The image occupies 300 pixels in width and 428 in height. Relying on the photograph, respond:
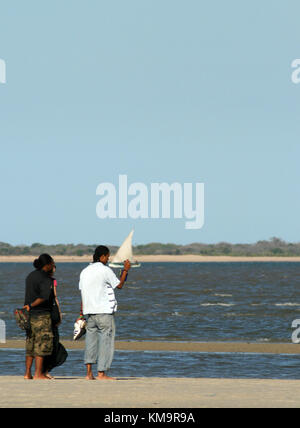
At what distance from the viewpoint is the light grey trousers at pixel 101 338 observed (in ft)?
48.9

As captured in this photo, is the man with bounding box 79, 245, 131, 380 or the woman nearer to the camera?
the man with bounding box 79, 245, 131, 380

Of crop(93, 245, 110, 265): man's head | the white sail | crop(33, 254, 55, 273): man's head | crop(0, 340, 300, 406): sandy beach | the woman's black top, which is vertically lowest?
crop(0, 340, 300, 406): sandy beach

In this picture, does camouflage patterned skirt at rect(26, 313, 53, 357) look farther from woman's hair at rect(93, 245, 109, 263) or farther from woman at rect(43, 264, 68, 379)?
woman's hair at rect(93, 245, 109, 263)

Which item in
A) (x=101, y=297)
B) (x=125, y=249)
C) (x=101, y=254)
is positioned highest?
(x=125, y=249)

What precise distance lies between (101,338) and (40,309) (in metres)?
1.05

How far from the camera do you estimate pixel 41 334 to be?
591 inches

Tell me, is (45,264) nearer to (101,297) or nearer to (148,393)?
(101,297)

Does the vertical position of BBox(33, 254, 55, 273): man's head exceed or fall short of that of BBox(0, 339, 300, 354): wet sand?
it exceeds it

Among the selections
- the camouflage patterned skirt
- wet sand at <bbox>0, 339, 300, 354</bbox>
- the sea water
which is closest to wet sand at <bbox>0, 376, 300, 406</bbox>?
the camouflage patterned skirt

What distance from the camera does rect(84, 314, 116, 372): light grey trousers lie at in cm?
1489

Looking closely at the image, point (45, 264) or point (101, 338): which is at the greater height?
point (45, 264)

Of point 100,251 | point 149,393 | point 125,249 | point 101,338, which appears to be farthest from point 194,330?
point 125,249

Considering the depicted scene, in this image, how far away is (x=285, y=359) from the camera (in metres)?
25.0

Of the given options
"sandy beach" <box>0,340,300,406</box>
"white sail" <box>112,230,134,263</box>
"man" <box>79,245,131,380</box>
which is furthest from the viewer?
A: "white sail" <box>112,230,134,263</box>
